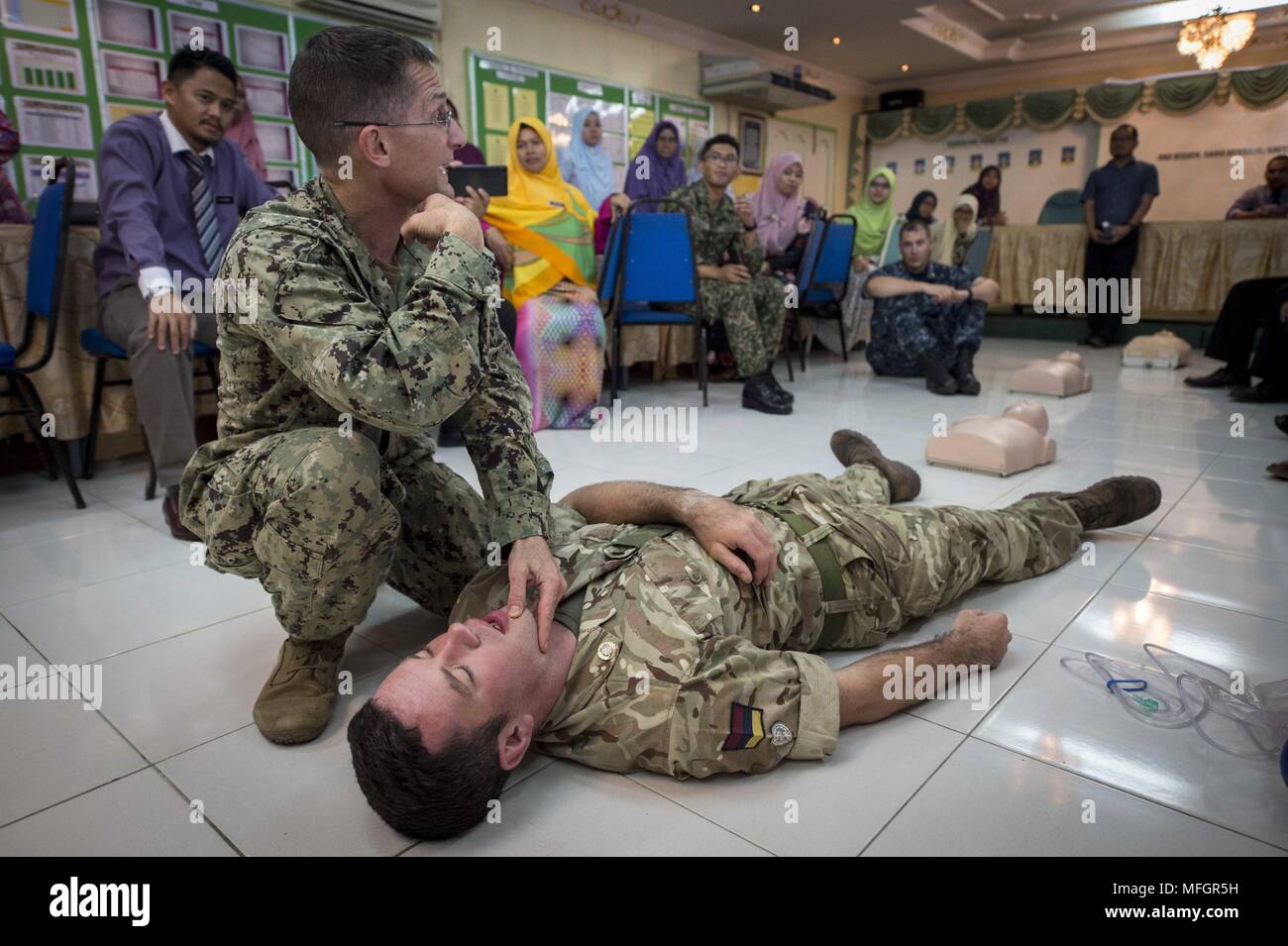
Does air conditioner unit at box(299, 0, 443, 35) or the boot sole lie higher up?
air conditioner unit at box(299, 0, 443, 35)

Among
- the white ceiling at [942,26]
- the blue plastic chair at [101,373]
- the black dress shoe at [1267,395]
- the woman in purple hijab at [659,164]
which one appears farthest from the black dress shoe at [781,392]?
the white ceiling at [942,26]

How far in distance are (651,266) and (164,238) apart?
6.38 feet

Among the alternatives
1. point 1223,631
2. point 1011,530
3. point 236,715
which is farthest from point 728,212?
point 236,715

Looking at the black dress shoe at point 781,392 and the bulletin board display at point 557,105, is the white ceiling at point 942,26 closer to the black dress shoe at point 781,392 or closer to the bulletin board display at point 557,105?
the bulletin board display at point 557,105

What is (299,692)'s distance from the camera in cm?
119

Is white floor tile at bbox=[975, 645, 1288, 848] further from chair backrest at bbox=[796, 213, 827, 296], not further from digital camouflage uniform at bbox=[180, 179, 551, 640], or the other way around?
chair backrest at bbox=[796, 213, 827, 296]

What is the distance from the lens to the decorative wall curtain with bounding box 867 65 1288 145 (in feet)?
25.1

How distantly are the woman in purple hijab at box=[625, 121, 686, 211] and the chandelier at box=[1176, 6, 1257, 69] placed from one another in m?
4.04

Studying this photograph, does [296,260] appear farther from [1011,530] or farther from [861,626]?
[1011,530]

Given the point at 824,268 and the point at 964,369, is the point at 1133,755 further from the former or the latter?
the point at 824,268

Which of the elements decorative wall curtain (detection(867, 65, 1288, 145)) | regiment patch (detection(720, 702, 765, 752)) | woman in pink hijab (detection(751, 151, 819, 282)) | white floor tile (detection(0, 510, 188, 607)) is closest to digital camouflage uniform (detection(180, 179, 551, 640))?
regiment patch (detection(720, 702, 765, 752))

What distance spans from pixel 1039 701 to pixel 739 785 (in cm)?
53

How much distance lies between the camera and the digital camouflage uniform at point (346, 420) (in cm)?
96

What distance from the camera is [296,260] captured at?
0.99 m
